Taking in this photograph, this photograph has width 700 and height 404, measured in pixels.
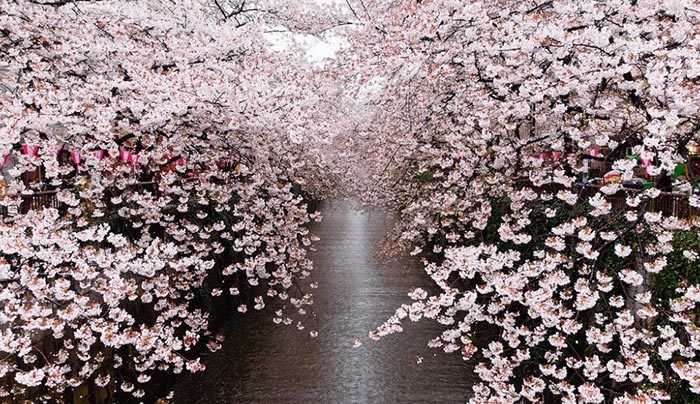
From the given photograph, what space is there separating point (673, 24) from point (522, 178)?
2.84m

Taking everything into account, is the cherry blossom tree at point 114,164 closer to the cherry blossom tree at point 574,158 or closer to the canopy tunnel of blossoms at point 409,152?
the canopy tunnel of blossoms at point 409,152

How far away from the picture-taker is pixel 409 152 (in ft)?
31.1

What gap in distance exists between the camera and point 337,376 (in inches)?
351

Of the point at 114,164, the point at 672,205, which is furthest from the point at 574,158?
the point at 114,164

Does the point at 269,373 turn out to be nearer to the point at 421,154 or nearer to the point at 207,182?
the point at 207,182

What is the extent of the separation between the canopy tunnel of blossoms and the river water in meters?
1.01

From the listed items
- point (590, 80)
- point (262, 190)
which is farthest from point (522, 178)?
point (262, 190)

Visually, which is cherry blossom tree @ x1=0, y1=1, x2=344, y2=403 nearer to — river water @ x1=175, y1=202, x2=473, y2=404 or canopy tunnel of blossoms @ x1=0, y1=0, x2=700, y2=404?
canopy tunnel of blossoms @ x1=0, y1=0, x2=700, y2=404

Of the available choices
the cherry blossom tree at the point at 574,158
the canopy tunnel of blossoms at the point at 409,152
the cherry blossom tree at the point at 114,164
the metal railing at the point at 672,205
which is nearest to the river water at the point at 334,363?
the canopy tunnel of blossoms at the point at 409,152

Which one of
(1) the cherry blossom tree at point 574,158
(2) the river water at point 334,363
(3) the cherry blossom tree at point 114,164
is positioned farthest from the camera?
(2) the river water at point 334,363

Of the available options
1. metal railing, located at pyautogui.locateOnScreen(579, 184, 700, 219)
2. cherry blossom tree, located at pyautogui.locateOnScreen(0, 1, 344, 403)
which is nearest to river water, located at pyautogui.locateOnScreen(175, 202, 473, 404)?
cherry blossom tree, located at pyautogui.locateOnScreen(0, 1, 344, 403)

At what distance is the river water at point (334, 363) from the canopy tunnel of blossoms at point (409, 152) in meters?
1.01

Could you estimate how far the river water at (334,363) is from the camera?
27.3 ft

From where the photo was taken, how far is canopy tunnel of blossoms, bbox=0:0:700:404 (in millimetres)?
4320
